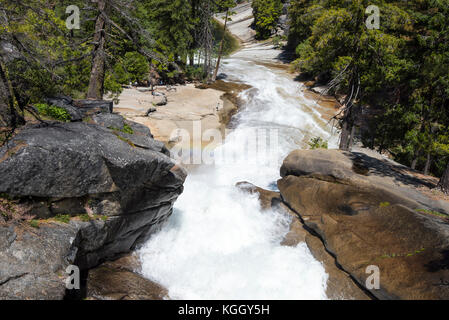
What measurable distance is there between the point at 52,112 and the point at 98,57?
4.15 metres

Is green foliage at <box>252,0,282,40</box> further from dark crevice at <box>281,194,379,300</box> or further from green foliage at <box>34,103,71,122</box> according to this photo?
green foliage at <box>34,103,71,122</box>

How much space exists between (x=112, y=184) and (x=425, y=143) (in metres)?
11.0

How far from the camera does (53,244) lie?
214 inches

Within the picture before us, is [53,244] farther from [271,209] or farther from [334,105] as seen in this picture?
[334,105]

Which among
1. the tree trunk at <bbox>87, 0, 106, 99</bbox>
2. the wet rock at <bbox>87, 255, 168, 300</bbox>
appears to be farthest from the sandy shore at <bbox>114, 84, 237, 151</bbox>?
the wet rock at <bbox>87, 255, 168, 300</bbox>

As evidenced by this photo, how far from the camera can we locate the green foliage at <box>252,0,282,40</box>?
5953cm

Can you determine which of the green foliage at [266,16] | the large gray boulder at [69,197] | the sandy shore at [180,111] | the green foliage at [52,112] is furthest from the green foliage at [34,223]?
the green foliage at [266,16]

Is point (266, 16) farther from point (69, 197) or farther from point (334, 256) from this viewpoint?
point (69, 197)

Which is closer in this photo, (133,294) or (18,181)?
(18,181)

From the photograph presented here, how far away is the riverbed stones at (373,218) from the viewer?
6.78m

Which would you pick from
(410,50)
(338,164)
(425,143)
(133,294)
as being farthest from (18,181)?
(410,50)

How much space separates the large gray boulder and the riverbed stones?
6208 mm

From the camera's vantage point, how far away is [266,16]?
5997 centimetres
